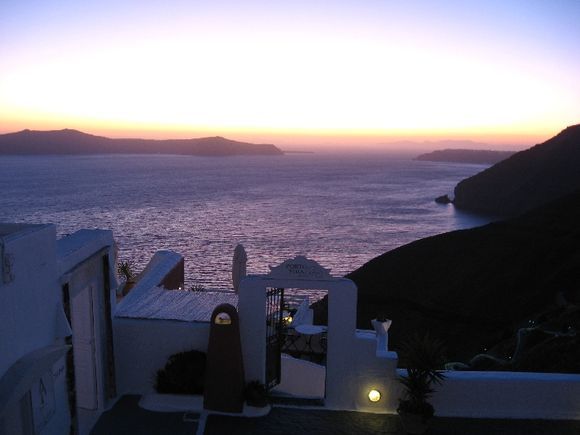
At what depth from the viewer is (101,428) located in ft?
28.2

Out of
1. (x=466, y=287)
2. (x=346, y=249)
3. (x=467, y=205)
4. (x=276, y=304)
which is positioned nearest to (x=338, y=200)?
(x=467, y=205)

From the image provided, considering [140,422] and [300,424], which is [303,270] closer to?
[300,424]

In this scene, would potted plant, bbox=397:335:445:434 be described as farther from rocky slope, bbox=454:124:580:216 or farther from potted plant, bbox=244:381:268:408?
rocky slope, bbox=454:124:580:216

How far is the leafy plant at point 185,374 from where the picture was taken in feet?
30.7

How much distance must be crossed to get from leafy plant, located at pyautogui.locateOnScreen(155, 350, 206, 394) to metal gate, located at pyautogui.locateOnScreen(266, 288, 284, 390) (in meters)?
1.22

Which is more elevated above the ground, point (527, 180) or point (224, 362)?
point (224, 362)

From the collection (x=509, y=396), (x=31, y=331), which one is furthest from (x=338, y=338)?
(x=31, y=331)

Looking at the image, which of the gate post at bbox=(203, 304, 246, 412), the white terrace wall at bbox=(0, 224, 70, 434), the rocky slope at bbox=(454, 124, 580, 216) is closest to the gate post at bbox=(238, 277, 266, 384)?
the gate post at bbox=(203, 304, 246, 412)

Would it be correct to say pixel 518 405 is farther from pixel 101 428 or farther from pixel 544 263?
pixel 544 263

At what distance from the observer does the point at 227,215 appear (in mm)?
90750

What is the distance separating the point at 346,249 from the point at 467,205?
202 ft

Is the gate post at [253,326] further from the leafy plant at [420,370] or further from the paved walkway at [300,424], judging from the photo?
the leafy plant at [420,370]

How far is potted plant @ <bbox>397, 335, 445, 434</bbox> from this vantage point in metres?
8.35

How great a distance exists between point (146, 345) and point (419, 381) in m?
4.89
